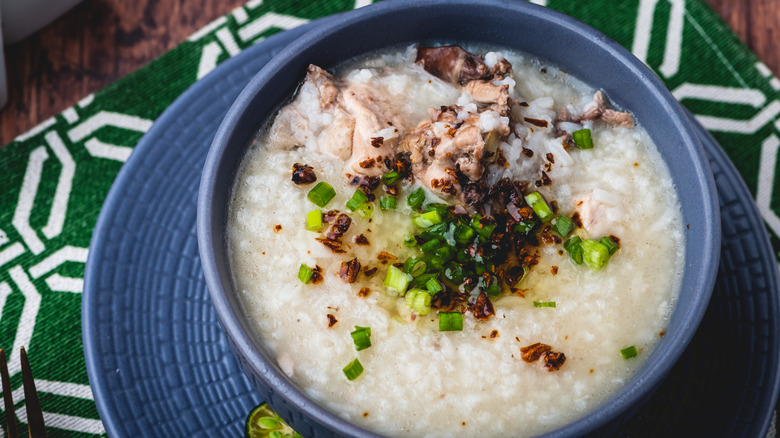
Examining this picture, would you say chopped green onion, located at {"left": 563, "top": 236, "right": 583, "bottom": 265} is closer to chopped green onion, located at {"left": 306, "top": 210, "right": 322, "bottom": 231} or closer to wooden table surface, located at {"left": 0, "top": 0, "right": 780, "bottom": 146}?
chopped green onion, located at {"left": 306, "top": 210, "right": 322, "bottom": 231}

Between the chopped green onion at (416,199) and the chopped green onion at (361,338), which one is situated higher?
→ the chopped green onion at (416,199)

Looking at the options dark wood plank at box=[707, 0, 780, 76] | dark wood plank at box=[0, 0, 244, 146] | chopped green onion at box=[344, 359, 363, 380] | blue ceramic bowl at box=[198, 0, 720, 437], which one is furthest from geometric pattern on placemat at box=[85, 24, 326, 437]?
dark wood plank at box=[707, 0, 780, 76]

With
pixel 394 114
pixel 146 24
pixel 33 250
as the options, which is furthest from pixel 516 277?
pixel 146 24

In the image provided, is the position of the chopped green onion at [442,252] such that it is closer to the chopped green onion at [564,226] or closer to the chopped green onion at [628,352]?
the chopped green onion at [564,226]

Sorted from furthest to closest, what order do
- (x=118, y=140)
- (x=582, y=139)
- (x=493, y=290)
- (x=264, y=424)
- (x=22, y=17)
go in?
(x=22, y=17)
(x=118, y=140)
(x=264, y=424)
(x=582, y=139)
(x=493, y=290)

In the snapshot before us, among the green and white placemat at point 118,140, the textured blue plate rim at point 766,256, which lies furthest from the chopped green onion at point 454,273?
the green and white placemat at point 118,140

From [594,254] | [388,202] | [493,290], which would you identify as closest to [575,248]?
[594,254]

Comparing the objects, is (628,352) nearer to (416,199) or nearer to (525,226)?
(525,226)
